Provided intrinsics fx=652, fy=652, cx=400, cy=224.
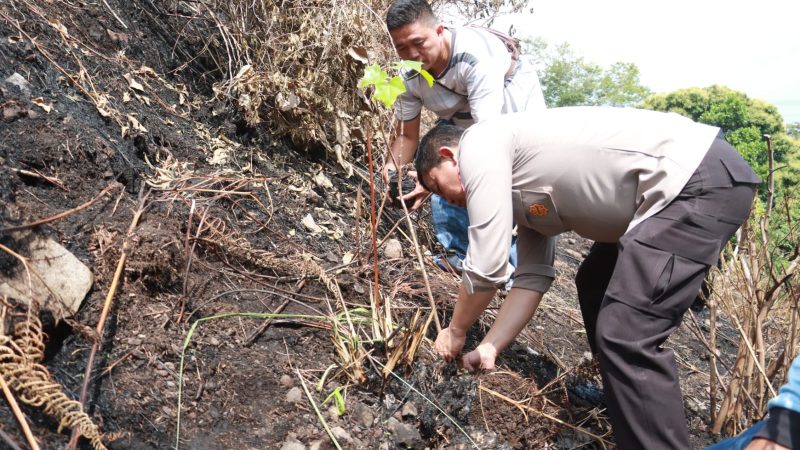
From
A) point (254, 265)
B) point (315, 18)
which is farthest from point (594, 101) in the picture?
point (254, 265)

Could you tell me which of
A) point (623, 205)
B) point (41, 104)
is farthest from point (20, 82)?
point (623, 205)

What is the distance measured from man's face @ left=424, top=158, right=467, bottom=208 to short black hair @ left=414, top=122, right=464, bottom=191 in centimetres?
2

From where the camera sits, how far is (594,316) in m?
2.68

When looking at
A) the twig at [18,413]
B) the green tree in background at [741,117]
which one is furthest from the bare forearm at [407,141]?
the green tree in background at [741,117]

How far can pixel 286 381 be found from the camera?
2252mm

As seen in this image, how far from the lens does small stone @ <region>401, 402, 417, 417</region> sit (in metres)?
2.27

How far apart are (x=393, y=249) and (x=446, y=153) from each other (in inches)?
50.0

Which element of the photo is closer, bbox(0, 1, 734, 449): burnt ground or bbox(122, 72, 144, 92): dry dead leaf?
bbox(0, 1, 734, 449): burnt ground

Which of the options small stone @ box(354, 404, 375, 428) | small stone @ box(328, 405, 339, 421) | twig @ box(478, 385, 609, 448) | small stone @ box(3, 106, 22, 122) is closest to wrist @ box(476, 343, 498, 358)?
twig @ box(478, 385, 609, 448)

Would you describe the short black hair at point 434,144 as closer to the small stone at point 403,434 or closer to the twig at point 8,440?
the small stone at point 403,434

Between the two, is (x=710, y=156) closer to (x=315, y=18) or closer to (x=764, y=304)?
(x=764, y=304)

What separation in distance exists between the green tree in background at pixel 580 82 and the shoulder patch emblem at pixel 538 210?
396 inches

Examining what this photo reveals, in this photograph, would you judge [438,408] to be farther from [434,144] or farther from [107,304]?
[107,304]

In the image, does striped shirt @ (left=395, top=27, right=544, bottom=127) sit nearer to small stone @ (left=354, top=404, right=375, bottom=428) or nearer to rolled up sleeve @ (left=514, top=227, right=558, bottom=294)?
rolled up sleeve @ (left=514, top=227, right=558, bottom=294)
